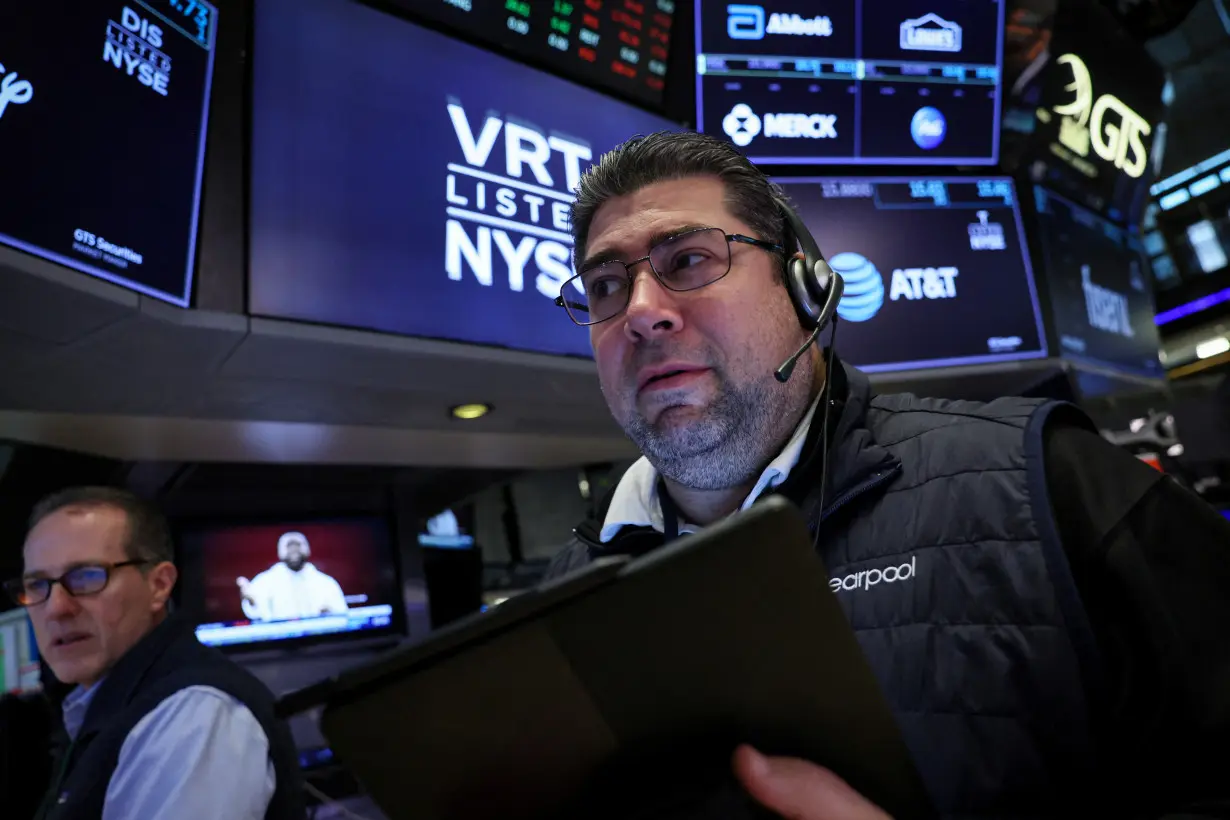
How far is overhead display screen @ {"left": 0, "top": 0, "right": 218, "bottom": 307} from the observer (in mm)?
1660

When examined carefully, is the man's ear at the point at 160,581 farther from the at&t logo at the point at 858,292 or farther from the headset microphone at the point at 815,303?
the at&t logo at the point at 858,292

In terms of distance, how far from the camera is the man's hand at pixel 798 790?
1.99ft

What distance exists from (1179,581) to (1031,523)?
5.6 inches

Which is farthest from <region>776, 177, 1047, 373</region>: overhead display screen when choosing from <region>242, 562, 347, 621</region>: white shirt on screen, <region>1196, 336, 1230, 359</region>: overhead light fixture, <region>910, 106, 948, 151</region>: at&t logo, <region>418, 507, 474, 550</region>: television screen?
<region>1196, 336, 1230, 359</region>: overhead light fixture

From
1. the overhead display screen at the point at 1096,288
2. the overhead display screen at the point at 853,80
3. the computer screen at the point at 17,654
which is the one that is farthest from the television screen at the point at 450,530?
the overhead display screen at the point at 1096,288

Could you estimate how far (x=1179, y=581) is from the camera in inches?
30.4

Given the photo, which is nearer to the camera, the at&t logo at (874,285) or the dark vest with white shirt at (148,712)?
the dark vest with white shirt at (148,712)

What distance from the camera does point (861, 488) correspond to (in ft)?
3.31

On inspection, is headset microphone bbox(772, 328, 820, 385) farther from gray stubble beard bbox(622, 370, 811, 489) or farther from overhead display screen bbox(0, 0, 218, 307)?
overhead display screen bbox(0, 0, 218, 307)

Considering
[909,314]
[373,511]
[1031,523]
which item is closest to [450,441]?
[373,511]

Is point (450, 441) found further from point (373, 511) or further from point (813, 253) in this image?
point (813, 253)

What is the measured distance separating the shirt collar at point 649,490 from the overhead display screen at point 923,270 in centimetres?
192

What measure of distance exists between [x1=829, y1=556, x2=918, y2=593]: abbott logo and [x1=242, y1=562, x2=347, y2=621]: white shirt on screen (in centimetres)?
352

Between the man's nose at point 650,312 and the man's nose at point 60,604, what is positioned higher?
the man's nose at point 650,312
